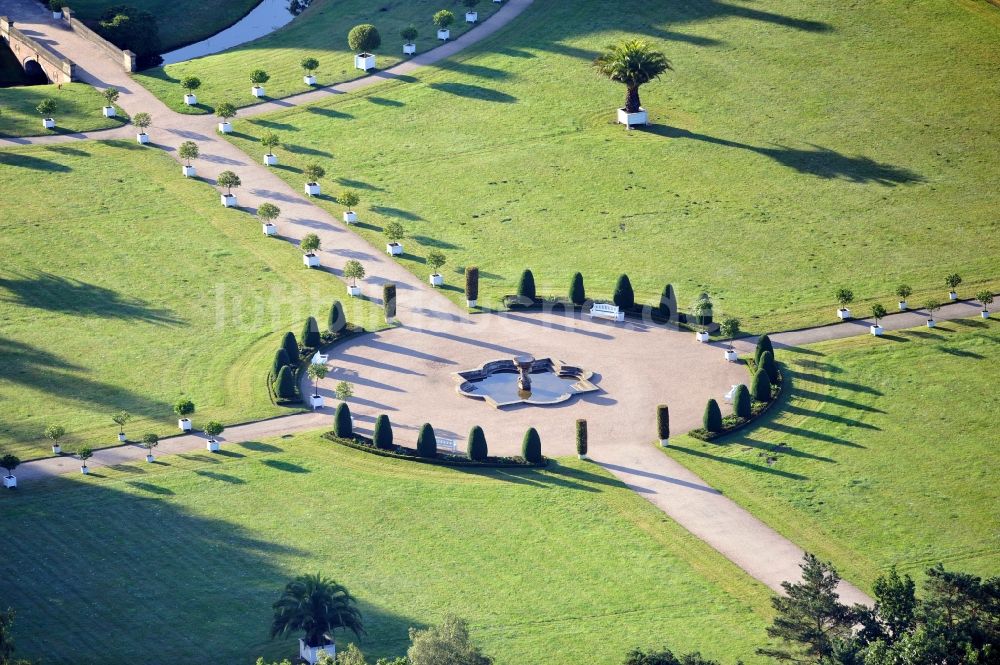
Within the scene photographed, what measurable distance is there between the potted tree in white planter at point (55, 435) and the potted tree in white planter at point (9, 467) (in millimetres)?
3358

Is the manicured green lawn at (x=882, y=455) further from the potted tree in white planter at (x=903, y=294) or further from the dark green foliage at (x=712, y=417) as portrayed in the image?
the potted tree in white planter at (x=903, y=294)

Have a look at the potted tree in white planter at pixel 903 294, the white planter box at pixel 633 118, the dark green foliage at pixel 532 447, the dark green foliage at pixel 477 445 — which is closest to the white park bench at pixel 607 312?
the potted tree in white planter at pixel 903 294

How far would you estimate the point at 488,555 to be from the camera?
96.7 meters

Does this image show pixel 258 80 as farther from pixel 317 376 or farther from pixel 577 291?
pixel 317 376

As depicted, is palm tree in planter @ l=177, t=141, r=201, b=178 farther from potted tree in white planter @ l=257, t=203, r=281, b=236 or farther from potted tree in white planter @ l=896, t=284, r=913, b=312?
potted tree in white planter @ l=896, t=284, r=913, b=312

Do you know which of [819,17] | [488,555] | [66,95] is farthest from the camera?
[819,17]

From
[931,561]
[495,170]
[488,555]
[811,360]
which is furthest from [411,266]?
[931,561]

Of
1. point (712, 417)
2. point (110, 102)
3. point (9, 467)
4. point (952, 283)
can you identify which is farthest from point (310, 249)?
point (952, 283)

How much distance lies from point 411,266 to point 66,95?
40456 millimetres

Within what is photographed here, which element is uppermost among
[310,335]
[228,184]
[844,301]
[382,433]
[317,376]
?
[228,184]

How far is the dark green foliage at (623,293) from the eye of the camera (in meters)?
125

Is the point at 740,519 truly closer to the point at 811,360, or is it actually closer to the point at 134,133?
the point at 811,360

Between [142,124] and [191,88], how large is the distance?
7.71m

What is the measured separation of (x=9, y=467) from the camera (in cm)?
10275
